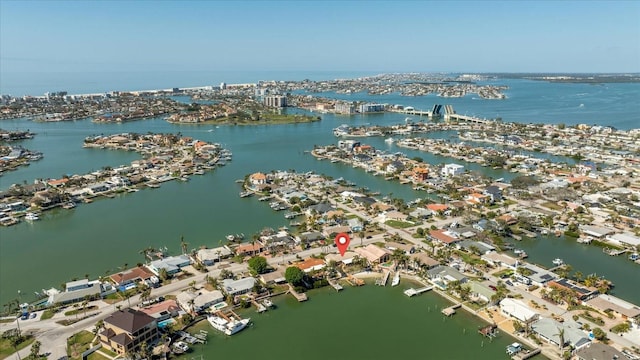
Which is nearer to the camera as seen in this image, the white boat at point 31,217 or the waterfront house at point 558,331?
the waterfront house at point 558,331

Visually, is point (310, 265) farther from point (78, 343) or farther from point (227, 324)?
point (78, 343)

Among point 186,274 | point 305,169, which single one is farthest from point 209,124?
point 186,274

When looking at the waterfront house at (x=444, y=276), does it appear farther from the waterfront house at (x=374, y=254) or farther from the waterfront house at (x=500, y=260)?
the waterfront house at (x=500, y=260)

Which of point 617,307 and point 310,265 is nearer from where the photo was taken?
point 617,307

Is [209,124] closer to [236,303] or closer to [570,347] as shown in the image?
[236,303]

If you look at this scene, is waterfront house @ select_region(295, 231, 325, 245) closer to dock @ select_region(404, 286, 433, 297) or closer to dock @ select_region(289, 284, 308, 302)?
dock @ select_region(289, 284, 308, 302)

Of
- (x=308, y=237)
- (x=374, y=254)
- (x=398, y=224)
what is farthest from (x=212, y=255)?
(x=398, y=224)

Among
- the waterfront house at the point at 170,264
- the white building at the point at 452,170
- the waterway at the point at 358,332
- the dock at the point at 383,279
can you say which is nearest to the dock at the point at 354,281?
the waterway at the point at 358,332
